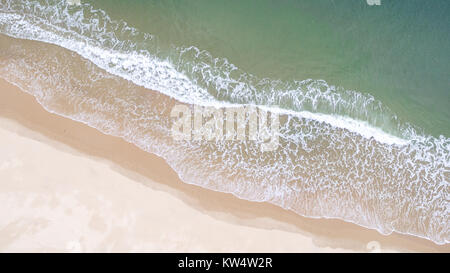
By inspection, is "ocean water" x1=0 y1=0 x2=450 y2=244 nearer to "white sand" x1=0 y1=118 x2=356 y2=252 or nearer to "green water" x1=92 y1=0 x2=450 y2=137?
"green water" x1=92 y1=0 x2=450 y2=137

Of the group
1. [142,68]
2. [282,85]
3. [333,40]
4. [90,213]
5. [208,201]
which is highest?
[333,40]

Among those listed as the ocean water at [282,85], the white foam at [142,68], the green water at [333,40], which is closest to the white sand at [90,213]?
the ocean water at [282,85]

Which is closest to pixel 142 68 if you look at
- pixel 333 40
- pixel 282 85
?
pixel 282 85

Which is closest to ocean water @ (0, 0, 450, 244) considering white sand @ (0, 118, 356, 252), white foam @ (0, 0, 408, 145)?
white foam @ (0, 0, 408, 145)

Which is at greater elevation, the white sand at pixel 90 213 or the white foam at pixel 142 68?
the white foam at pixel 142 68

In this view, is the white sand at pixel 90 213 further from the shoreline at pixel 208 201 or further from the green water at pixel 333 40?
the green water at pixel 333 40

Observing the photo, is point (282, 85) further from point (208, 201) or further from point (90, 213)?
point (90, 213)
